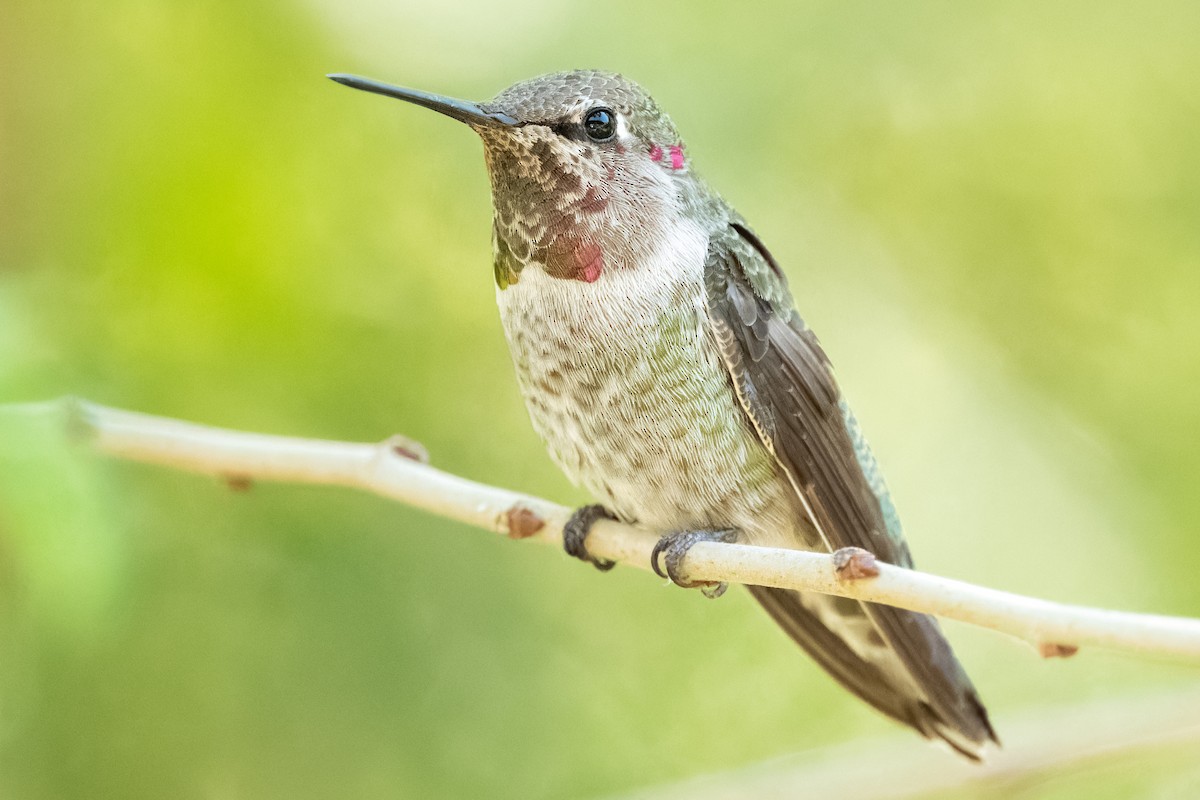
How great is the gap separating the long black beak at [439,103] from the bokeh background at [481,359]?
532mm

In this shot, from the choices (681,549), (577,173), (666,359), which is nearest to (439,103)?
(577,173)

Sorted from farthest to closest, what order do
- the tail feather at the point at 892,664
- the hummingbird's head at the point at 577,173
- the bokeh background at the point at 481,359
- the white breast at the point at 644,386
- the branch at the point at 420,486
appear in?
the bokeh background at the point at 481,359 → the tail feather at the point at 892,664 → the white breast at the point at 644,386 → the hummingbird's head at the point at 577,173 → the branch at the point at 420,486

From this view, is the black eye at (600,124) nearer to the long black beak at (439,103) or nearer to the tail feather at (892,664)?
the long black beak at (439,103)

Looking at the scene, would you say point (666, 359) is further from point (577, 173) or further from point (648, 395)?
point (577, 173)

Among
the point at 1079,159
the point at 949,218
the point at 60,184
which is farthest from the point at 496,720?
the point at 1079,159

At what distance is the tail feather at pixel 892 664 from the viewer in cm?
136

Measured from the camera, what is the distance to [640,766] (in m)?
1.85

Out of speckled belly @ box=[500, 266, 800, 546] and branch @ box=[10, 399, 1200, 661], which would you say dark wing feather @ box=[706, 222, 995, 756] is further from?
branch @ box=[10, 399, 1200, 661]

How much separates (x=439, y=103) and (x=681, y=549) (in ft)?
1.78

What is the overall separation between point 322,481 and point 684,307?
44 centimetres

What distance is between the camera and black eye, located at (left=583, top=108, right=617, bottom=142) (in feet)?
3.81

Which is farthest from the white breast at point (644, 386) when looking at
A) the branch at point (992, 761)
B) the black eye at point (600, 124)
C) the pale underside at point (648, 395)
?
the branch at point (992, 761)

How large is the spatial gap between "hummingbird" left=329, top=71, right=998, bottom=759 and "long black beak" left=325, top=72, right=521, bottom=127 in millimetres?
26

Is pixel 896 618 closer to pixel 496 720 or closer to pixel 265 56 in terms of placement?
pixel 496 720
